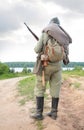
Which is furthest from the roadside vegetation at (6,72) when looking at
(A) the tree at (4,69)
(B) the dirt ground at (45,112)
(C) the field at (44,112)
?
(B) the dirt ground at (45,112)

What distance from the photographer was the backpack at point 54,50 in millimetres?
10561

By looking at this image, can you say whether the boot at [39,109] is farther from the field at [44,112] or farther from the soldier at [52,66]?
the field at [44,112]

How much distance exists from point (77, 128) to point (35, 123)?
90cm

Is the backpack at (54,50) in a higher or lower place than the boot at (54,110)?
higher

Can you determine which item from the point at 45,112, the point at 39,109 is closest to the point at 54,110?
the point at 39,109

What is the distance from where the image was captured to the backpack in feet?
34.6

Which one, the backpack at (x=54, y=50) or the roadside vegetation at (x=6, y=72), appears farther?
the roadside vegetation at (x=6, y=72)

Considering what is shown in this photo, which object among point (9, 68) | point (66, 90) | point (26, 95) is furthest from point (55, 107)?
point (9, 68)

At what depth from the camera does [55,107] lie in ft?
36.5

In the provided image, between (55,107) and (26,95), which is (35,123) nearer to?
(55,107)

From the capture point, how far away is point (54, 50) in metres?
10.6

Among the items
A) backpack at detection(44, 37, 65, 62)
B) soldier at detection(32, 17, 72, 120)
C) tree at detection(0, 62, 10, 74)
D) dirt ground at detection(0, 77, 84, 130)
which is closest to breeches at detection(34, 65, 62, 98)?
soldier at detection(32, 17, 72, 120)

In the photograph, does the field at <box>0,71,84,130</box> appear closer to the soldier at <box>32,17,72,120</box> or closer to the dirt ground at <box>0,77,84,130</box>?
the dirt ground at <box>0,77,84,130</box>

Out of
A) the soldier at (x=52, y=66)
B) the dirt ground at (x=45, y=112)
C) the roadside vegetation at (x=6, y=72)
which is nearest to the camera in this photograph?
the dirt ground at (x=45, y=112)
